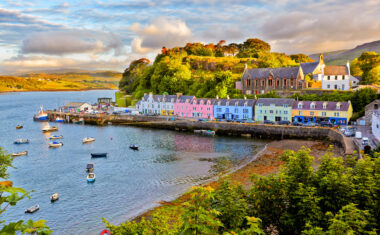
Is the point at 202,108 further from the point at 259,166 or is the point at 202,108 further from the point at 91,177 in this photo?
the point at 91,177

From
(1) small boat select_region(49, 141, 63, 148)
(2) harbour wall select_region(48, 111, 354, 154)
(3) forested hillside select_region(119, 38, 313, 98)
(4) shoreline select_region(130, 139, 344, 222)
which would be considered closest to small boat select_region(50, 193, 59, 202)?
(4) shoreline select_region(130, 139, 344, 222)

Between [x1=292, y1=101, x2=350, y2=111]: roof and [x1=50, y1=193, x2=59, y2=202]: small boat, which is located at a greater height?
[x1=292, y1=101, x2=350, y2=111]: roof

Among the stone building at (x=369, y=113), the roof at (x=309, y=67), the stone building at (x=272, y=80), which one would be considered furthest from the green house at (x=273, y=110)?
the roof at (x=309, y=67)

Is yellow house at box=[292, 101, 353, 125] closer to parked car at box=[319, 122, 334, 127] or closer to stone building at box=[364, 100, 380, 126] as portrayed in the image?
parked car at box=[319, 122, 334, 127]

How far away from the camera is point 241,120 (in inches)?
2628

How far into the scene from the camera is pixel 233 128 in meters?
63.7

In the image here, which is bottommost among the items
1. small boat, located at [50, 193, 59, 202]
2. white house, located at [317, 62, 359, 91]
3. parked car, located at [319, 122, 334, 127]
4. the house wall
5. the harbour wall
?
small boat, located at [50, 193, 59, 202]

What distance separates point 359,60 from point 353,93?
3389cm

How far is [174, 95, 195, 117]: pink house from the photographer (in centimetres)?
7775

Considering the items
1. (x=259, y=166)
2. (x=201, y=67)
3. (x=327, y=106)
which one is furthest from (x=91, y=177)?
(x=201, y=67)

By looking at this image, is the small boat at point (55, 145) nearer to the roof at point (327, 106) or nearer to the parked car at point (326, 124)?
the roof at point (327, 106)

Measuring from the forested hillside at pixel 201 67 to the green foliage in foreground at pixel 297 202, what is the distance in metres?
68.6

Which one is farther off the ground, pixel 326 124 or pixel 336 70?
pixel 336 70

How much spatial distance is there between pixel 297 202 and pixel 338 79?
7339 cm
